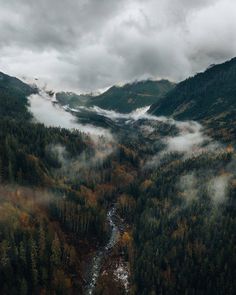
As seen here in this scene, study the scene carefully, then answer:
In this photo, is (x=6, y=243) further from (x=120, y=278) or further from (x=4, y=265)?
(x=120, y=278)

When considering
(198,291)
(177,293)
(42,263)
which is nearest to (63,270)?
(42,263)

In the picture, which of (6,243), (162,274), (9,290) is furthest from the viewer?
(162,274)

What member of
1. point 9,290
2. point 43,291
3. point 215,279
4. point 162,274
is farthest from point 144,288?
point 9,290

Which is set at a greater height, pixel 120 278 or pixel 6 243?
pixel 6 243

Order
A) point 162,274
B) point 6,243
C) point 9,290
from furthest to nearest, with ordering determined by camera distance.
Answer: point 162,274 → point 6,243 → point 9,290

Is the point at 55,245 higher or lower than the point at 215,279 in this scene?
higher

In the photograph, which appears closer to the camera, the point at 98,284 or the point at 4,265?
the point at 4,265

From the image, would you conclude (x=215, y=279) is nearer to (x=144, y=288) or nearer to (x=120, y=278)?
(x=144, y=288)

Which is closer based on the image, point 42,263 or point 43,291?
point 43,291

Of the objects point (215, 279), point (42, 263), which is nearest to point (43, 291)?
point (42, 263)
